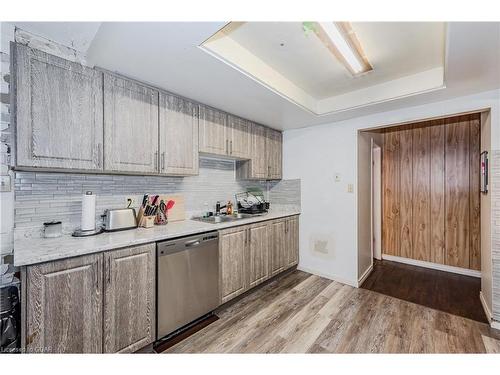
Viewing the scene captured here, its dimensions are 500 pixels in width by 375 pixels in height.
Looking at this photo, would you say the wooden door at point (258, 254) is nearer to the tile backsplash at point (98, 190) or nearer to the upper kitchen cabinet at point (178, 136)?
the tile backsplash at point (98, 190)

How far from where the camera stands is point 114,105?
6.03 feet

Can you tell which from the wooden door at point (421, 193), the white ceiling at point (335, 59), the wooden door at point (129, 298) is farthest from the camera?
the wooden door at point (421, 193)

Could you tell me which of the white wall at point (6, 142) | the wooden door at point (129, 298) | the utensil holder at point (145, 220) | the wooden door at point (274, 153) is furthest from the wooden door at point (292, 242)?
the white wall at point (6, 142)

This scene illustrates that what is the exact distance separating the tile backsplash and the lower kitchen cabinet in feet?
2.11

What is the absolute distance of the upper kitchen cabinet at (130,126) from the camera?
182 cm

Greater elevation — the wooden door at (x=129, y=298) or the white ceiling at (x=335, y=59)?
the white ceiling at (x=335, y=59)

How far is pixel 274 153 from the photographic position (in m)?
3.56

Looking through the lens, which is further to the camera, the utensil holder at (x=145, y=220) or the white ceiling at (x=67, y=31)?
the utensil holder at (x=145, y=220)

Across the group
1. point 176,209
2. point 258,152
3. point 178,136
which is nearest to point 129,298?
point 176,209

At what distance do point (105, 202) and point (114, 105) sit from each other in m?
0.87

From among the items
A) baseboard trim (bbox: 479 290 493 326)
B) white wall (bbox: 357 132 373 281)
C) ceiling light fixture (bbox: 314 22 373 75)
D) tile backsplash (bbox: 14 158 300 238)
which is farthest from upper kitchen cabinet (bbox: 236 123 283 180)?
baseboard trim (bbox: 479 290 493 326)

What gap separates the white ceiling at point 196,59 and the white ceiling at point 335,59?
0.24 m

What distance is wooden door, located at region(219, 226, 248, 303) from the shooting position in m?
2.32
